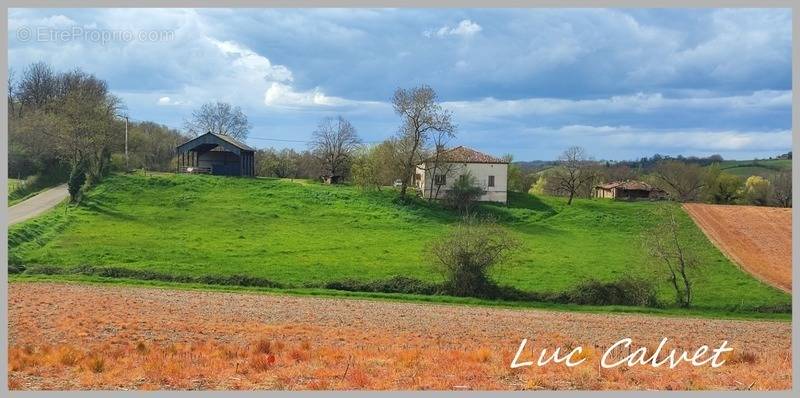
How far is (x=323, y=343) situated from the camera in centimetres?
1733

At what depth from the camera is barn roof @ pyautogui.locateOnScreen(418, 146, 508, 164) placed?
182ft

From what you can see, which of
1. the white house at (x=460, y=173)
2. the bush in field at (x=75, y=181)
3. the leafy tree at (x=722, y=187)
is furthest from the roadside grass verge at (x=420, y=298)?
the leafy tree at (x=722, y=187)

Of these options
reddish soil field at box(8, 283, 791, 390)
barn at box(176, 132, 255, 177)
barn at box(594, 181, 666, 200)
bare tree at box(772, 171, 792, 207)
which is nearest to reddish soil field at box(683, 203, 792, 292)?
bare tree at box(772, 171, 792, 207)

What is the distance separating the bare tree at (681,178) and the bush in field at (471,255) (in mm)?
47719

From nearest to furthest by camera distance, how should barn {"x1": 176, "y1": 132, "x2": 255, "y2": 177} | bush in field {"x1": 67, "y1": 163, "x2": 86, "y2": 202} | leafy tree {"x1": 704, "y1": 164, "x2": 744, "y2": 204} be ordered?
bush in field {"x1": 67, "y1": 163, "x2": 86, "y2": 202} < barn {"x1": 176, "y1": 132, "x2": 255, "y2": 177} < leafy tree {"x1": 704, "y1": 164, "x2": 744, "y2": 204}

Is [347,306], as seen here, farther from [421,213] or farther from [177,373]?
[421,213]

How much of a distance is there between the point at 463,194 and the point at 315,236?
15555mm

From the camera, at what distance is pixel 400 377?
12.7m

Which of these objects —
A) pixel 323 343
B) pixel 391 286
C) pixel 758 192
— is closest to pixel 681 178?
pixel 758 192

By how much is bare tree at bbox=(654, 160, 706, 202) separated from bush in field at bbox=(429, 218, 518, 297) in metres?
47.7

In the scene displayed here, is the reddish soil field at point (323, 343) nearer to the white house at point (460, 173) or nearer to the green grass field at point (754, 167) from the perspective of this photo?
the white house at point (460, 173)

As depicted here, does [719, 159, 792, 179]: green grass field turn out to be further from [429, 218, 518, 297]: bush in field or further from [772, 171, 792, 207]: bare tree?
[429, 218, 518, 297]: bush in field

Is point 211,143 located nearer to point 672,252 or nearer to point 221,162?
point 221,162

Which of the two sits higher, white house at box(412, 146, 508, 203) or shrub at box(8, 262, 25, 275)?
white house at box(412, 146, 508, 203)
